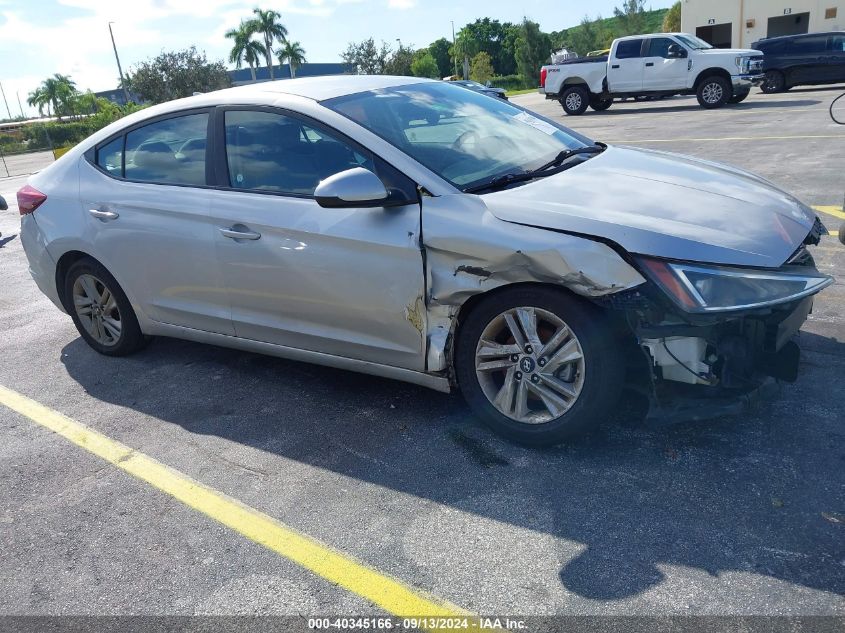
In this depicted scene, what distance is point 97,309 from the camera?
4914 mm

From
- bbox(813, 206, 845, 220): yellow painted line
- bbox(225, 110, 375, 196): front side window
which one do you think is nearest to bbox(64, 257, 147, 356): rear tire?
bbox(225, 110, 375, 196): front side window

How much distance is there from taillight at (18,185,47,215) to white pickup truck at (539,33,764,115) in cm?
1832

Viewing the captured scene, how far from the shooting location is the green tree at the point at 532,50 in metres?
60.1

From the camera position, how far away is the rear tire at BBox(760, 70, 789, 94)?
22.5m

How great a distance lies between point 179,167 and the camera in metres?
Answer: 4.24

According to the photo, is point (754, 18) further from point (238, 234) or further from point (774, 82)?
point (238, 234)

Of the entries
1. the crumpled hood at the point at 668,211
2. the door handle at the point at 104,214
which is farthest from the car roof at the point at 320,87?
the crumpled hood at the point at 668,211

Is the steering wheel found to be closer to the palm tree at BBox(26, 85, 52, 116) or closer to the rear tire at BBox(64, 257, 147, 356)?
the rear tire at BBox(64, 257, 147, 356)

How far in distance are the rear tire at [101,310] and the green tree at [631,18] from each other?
65.1m

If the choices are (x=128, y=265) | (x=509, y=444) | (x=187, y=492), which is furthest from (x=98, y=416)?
(x=509, y=444)

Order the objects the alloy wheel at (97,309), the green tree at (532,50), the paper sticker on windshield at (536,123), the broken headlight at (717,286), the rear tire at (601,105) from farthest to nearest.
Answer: the green tree at (532,50) → the rear tire at (601,105) → the alloy wheel at (97,309) → the paper sticker on windshield at (536,123) → the broken headlight at (717,286)

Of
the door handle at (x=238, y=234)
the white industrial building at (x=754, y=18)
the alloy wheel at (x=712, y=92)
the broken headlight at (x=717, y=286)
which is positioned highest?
the white industrial building at (x=754, y=18)

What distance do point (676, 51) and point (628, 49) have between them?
1.41 m

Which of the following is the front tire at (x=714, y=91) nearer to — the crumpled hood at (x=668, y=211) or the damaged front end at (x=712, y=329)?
the crumpled hood at (x=668, y=211)
